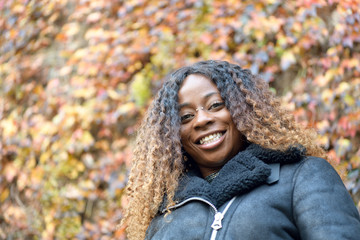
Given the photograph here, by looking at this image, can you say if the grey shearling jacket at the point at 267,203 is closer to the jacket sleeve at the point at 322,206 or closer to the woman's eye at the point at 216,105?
the jacket sleeve at the point at 322,206

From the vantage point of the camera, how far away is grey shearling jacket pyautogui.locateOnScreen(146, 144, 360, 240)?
63.0 inches

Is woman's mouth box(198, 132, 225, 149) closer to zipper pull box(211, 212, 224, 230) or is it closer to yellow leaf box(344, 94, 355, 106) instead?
zipper pull box(211, 212, 224, 230)

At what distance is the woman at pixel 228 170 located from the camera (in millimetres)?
1666

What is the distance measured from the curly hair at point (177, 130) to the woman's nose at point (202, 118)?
0.38 ft

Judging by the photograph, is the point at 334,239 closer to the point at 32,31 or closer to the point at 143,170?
the point at 143,170

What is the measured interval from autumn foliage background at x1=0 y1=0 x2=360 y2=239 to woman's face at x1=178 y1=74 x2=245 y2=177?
1.99 meters

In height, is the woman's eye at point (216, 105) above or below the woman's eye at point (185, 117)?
above

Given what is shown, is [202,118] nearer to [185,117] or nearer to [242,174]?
[185,117]

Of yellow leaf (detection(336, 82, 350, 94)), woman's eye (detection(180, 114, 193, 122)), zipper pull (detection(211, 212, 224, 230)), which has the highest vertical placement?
woman's eye (detection(180, 114, 193, 122))

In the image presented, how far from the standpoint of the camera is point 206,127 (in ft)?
6.86

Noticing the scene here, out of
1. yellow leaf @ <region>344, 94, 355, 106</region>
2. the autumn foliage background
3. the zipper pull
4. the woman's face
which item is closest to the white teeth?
the woman's face

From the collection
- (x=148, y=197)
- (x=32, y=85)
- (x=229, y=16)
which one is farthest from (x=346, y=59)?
(x=32, y=85)

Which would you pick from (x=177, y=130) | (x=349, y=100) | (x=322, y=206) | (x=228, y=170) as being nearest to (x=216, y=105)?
(x=177, y=130)

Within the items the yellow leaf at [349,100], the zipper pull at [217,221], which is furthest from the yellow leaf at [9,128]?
the zipper pull at [217,221]
